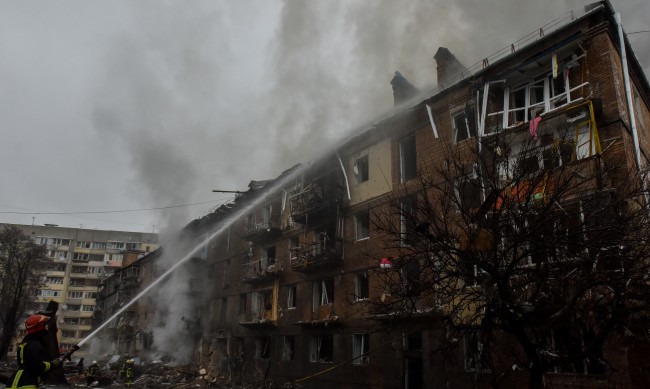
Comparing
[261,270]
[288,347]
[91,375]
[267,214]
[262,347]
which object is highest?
[267,214]

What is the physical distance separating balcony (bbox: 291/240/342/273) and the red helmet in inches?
647

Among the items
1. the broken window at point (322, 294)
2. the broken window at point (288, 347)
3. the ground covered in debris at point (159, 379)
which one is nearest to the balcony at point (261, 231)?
the broken window at point (322, 294)

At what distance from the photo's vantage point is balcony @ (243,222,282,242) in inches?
1108

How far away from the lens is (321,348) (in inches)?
914

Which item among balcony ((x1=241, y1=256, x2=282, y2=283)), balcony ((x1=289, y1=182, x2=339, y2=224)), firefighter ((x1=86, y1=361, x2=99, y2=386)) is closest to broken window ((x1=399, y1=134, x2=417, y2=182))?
balcony ((x1=289, y1=182, x2=339, y2=224))

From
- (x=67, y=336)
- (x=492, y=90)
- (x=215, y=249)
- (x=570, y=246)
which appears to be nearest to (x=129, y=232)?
(x=67, y=336)

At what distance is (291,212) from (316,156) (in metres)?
3.56

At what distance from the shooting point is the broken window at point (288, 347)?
82.5ft

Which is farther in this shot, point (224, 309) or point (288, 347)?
point (224, 309)

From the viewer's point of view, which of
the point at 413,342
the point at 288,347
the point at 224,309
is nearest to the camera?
the point at 413,342

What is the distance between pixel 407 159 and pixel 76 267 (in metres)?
83.9

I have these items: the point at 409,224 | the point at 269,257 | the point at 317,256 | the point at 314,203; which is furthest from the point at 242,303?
the point at 409,224

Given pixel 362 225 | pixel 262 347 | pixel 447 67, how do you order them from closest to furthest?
pixel 447 67 < pixel 362 225 < pixel 262 347

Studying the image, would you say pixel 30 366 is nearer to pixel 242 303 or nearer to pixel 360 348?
pixel 360 348
